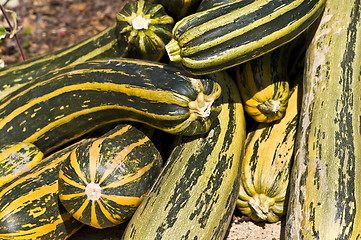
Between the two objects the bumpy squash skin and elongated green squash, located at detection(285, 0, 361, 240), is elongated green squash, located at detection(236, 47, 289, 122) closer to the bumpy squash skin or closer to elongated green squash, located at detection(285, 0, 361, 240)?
elongated green squash, located at detection(285, 0, 361, 240)

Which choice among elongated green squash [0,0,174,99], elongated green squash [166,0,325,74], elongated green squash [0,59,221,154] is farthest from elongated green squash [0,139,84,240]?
elongated green squash [166,0,325,74]

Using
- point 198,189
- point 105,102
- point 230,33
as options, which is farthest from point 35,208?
point 230,33

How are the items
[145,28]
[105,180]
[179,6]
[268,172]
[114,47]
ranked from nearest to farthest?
1. [105,180]
2. [268,172]
3. [145,28]
4. [179,6]
5. [114,47]

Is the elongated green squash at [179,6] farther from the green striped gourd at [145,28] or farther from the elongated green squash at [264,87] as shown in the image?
the elongated green squash at [264,87]

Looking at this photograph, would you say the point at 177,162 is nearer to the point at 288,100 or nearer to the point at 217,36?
the point at 217,36

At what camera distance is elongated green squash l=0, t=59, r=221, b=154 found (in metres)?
2.48

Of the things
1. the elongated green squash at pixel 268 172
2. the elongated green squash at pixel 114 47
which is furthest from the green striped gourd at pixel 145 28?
the elongated green squash at pixel 268 172

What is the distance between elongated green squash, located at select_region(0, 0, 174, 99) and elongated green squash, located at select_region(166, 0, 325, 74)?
0.50 m

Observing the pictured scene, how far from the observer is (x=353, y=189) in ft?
7.49

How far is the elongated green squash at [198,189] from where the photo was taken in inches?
92.0

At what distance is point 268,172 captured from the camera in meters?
2.69

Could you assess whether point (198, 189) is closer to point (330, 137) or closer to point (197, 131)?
point (197, 131)

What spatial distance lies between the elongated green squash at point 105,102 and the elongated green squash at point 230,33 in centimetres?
15

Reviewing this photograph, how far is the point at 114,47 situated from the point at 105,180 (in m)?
1.29
